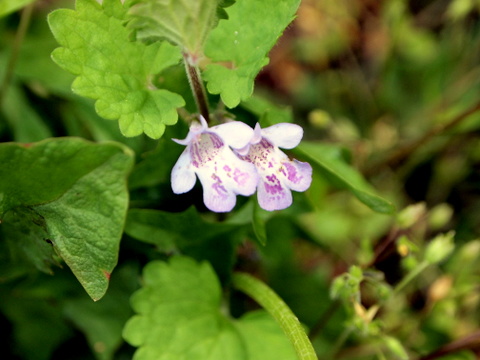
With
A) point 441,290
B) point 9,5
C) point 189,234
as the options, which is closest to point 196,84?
point 189,234

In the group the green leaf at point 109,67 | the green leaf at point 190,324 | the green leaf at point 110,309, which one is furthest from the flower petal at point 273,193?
the green leaf at point 110,309

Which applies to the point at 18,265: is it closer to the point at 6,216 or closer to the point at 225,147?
the point at 6,216

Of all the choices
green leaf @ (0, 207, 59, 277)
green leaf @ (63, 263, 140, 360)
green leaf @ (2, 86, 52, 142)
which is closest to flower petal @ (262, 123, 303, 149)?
green leaf @ (0, 207, 59, 277)

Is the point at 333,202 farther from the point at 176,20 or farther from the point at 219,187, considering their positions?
the point at 176,20

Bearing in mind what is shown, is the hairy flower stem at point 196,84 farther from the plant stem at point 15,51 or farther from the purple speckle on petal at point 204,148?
the plant stem at point 15,51

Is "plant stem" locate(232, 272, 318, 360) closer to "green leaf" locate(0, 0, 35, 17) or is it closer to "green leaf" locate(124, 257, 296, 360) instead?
"green leaf" locate(124, 257, 296, 360)

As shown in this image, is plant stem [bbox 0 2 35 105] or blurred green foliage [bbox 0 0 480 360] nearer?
blurred green foliage [bbox 0 0 480 360]
